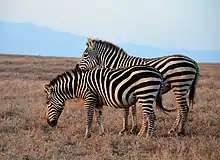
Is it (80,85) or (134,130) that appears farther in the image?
(134,130)

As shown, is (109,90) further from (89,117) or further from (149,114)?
(149,114)

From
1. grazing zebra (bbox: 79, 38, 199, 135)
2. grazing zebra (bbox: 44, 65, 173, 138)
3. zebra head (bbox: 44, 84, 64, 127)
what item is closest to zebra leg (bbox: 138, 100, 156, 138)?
grazing zebra (bbox: 44, 65, 173, 138)

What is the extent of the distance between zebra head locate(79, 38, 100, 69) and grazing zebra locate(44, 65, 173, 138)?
122cm

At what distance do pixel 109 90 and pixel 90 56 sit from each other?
216cm

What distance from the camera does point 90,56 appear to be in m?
11.1

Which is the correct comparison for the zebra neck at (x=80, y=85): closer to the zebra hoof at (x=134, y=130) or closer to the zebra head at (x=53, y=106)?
the zebra head at (x=53, y=106)

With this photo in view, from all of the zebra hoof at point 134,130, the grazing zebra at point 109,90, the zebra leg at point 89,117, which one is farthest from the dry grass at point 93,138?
the grazing zebra at point 109,90

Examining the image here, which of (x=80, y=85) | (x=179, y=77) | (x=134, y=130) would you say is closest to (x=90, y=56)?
(x=80, y=85)

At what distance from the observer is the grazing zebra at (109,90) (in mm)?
8820

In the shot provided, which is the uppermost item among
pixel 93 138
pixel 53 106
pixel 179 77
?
A: pixel 179 77

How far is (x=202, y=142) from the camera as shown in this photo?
8.17m

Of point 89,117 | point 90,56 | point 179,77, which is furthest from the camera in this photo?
point 90,56

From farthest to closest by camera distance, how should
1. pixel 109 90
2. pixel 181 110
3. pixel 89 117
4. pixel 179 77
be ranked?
pixel 181 110
pixel 179 77
pixel 89 117
pixel 109 90

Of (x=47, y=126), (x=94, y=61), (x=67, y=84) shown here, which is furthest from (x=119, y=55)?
(x=47, y=126)
